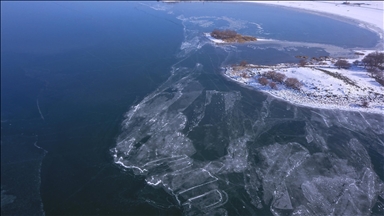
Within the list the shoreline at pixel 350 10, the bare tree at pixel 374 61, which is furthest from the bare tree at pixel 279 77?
→ the shoreline at pixel 350 10

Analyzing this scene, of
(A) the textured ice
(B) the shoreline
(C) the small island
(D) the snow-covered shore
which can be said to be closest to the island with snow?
(A) the textured ice

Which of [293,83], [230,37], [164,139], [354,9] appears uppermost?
[354,9]

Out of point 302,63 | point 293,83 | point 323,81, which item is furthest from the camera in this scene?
point 302,63

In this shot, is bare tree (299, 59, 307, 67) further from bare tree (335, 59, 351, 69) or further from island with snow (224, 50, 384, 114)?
bare tree (335, 59, 351, 69)

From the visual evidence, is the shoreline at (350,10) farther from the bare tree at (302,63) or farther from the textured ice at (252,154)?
the textured ice at (252,154)

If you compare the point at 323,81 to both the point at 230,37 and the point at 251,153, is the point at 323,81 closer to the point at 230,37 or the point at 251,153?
the point at 251,153

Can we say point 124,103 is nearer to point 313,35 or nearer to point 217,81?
point 217,81

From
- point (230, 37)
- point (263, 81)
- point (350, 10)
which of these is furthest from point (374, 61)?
point (350, 10)
